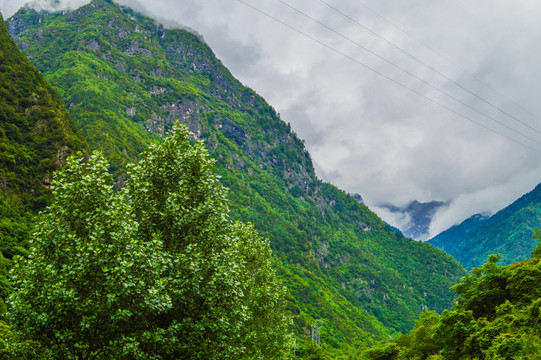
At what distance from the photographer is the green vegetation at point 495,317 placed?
22375mm

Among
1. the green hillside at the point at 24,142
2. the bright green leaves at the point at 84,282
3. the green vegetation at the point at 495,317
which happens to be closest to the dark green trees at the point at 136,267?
the bright green leaves at the point at 84,282

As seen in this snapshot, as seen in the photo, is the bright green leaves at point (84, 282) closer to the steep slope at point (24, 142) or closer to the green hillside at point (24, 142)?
the green hillside at point (24, 142)

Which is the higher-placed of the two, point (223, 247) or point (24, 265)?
point (223, 247)

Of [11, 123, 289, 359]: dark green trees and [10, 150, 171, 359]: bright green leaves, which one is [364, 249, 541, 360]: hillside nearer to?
[11, 123, 289, 359]: dark green trees

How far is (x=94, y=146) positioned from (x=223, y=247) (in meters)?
173

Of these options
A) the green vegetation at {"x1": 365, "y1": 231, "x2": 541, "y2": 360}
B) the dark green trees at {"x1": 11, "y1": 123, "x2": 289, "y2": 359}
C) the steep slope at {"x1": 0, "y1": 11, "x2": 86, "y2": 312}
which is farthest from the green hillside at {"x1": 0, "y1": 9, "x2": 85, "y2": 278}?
the green vegetation at {"x1": 365, "y1": 231, "x2": 541, "y2": 360}

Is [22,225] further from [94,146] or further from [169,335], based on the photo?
[94,146]

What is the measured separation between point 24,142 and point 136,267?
108490 mm

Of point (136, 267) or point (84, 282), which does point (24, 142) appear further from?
point (136, 267)

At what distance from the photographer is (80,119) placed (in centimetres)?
18600

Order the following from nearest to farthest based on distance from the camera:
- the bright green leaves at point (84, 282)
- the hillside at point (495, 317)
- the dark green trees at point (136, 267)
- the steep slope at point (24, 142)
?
the bright green leaves at point (84, 282) → the dark green trees at point (136, 267) → the hillside at point (495, 317) → the steep slope at point (24, 142)

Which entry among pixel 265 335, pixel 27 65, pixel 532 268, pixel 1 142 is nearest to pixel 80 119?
pixel 27 65

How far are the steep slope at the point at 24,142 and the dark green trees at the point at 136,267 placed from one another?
2428 inches

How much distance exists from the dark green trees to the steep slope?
61.7 m
